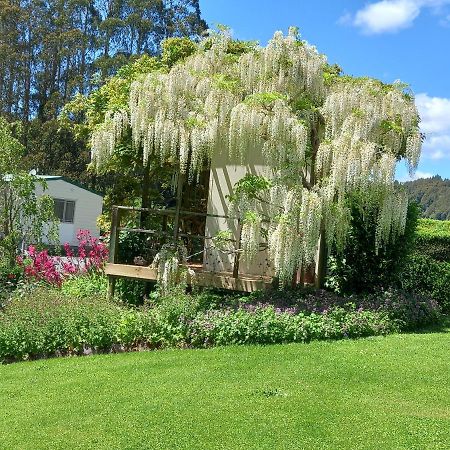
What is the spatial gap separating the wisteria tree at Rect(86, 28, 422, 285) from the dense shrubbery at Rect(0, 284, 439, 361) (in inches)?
33.7

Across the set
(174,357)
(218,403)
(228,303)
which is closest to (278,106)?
(228,303)

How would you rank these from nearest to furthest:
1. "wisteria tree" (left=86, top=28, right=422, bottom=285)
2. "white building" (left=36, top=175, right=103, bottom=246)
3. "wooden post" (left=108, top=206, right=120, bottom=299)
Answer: "wisteria tree" (left=86, top=28, right=422, bottom=285) < "wooden post" (left=108, top=206, right=120, bottom=299) < "white building" (left=36, top=175, right=103, bottom=246)

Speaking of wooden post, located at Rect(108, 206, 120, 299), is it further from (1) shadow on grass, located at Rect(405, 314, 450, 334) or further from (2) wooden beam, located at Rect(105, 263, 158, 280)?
(1) shadow on grass, located at Rect(405, 314, 450, 334)

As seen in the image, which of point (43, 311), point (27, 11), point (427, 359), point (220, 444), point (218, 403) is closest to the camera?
point (220, 444)

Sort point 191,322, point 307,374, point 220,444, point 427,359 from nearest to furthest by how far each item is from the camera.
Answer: point 220,444 < point 307,374 < point 427,359 < point 191,322

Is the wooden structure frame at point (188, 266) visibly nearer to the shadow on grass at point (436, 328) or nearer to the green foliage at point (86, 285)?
the green foliage at point (86, 285)

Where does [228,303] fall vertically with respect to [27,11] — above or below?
below

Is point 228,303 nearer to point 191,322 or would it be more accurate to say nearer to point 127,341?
point 191,322

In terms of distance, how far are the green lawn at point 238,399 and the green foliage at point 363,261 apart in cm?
231

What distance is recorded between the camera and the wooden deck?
8.94 m

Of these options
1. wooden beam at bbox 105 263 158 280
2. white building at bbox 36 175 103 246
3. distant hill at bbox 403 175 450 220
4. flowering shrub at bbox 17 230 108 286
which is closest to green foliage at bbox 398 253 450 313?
wooden beam at bbox 105 263 158 280

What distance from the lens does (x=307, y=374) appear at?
562 centimetres

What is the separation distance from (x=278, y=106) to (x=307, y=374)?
13.5 feet

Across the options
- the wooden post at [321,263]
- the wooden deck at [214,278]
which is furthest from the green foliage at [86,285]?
the wooden post at [321,263]
